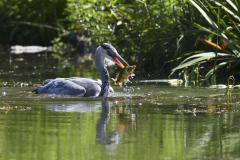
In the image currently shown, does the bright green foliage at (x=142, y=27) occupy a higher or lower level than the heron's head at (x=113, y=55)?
higher

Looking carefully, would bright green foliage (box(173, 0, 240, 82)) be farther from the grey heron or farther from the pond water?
the grey heron

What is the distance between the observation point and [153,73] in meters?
12.0

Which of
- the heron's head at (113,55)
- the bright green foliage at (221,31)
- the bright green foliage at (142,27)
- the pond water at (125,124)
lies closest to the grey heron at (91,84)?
the heron's head at (113,55)

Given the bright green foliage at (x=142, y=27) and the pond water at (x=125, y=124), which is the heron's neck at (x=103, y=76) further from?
the bright green foliage at (x=142, y=27)

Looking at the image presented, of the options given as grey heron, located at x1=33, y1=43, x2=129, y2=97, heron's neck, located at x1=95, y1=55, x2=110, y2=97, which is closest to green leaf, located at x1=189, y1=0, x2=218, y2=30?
grey heron, located at x1=33, y1=43, x2=129, y2=97

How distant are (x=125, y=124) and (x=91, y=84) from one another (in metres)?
3.07

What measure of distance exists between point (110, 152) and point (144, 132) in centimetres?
93

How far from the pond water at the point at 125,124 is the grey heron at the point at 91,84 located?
0.24m

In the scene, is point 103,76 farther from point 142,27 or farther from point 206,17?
point 142,27

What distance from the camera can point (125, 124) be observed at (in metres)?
5.93

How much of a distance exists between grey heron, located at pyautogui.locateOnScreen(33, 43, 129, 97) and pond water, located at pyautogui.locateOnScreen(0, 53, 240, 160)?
244 millimetres

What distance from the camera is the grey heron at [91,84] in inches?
342

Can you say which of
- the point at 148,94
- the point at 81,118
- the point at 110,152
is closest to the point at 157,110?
the point at 81,118

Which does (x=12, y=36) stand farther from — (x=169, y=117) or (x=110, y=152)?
(x=110, y=152)
